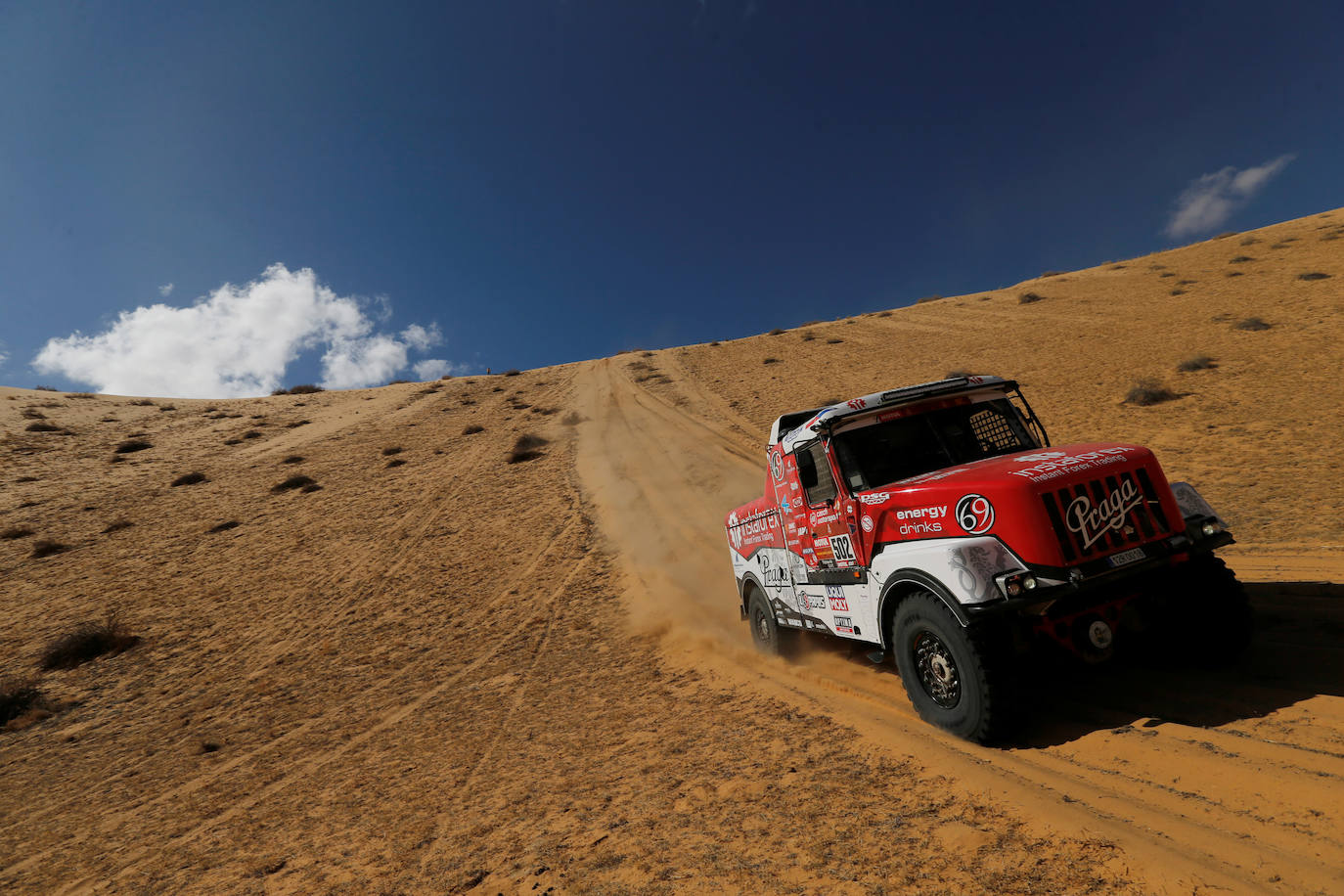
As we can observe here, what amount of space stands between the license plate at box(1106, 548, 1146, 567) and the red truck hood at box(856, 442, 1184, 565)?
0.16 feet

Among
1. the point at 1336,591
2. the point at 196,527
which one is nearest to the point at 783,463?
the point at 1336,591

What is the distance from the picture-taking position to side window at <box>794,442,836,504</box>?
6082mm

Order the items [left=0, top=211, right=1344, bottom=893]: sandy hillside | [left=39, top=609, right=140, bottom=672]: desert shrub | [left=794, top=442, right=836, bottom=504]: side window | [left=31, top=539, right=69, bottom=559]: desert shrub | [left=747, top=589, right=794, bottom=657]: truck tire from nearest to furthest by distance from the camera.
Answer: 1. [left=0, top=211, right=1344, bottom=893]: sandy hillside
2. [left=794, top=442, right=836, bottom=504]: side window
3. [left=747, top=589, right=794, bottom=657]: truck tire
4. [left=39, top=609, right=140, bottom=672]: desert shrub
5. [left=31, top=539, right=69, bottom=559]: desert shrub

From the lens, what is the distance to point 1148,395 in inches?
646

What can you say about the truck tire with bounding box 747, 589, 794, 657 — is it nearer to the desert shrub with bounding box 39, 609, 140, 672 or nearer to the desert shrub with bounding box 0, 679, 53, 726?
the desert shrub with bounding box 0, 679, 53, 726

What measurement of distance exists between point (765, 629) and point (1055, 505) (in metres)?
4.78

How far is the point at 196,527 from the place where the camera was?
18.6 meters

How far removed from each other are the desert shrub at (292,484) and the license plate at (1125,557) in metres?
23.4

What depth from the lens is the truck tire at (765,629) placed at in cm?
805

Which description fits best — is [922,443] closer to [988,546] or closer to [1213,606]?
[988,546]

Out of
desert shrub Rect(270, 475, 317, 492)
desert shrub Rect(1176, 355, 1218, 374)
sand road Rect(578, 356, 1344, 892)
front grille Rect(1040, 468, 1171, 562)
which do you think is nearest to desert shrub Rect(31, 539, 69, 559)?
desert shrub Rect(270, 475, 317, 492)

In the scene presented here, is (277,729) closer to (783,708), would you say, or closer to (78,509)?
(783,708)

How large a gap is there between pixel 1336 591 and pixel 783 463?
5.56 meters

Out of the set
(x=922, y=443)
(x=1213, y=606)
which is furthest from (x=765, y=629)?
(x=1213, y=606)
